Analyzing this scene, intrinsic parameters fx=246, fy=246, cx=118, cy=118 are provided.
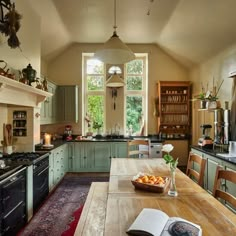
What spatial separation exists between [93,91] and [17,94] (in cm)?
348

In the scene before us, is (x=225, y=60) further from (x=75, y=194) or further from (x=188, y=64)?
(x=75, y=194)

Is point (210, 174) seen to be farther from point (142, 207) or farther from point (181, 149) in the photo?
point (181, 149)

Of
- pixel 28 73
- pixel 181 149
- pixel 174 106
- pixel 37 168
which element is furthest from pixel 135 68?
pixel 37 168

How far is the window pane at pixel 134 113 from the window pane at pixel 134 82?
28 centimetres

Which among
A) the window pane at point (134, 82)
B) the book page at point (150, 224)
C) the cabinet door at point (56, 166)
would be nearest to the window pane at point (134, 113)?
the window pane at point (134, 82)

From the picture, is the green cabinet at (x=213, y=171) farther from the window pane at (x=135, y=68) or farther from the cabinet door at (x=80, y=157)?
the window pane at (x=135, y=68)

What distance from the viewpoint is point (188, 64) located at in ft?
20.8

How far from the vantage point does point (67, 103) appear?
6.29m

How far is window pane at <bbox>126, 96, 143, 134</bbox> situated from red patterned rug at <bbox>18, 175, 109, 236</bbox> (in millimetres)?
2221

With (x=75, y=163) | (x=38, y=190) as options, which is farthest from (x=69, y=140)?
(x=38, y=190)

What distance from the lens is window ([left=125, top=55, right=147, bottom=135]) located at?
22.4 feet

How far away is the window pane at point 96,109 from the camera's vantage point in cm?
677

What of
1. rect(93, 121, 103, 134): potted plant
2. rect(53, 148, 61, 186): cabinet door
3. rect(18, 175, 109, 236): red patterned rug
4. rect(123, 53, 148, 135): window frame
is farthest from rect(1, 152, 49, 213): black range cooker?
rect(123, 53, 148, 135): window frame

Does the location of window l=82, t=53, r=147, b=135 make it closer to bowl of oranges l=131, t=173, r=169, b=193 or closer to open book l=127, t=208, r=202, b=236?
bowl of oranges l=131, t=173, r=169, b=193
